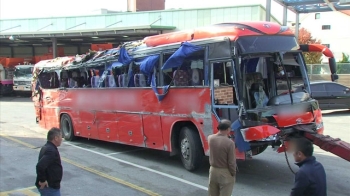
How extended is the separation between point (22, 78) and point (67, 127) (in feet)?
75.7

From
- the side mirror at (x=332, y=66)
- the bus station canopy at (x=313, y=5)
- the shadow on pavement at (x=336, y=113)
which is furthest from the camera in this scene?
the bus station canopy at (x=313, y=5)

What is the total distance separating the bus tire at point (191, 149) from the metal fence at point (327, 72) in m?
20.8

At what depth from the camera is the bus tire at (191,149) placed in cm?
802

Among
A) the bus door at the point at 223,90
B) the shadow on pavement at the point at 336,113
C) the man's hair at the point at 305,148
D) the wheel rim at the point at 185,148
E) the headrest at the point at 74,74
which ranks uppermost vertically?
the headrest at the point at 74,74

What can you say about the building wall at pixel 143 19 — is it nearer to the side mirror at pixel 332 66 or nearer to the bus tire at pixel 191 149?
the side mirror at pixel 332 66

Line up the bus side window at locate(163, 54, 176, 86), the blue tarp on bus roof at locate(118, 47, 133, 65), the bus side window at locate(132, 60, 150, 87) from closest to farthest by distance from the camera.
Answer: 1. the bus side window at locate(163, 54, 176, 86)
2. the bus side window at locate(132, 60, 150, 87)
3. the blue tarp on bus roof at locate(118, 47, 133, 65)

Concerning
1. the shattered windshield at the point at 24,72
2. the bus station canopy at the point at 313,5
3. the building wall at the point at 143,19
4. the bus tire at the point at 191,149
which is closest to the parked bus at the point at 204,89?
the bus tire at the point at 191,149

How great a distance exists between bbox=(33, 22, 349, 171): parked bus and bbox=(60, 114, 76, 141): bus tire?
2220 millimetres

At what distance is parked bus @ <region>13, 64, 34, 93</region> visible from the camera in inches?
1331

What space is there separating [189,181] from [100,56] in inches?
216

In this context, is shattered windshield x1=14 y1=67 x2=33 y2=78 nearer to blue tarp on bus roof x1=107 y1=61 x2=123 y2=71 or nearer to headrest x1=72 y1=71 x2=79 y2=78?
headrest x1=72 y1=71 x2=79 y2=78

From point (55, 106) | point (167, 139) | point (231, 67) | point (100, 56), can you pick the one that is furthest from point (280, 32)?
point (55, 106)

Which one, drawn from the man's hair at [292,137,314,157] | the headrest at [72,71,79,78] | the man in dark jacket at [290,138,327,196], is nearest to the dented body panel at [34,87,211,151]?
the headrest at [72,71,79,78]

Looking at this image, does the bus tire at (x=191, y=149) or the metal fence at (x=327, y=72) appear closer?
the bus tire at (x=191, y=149)
